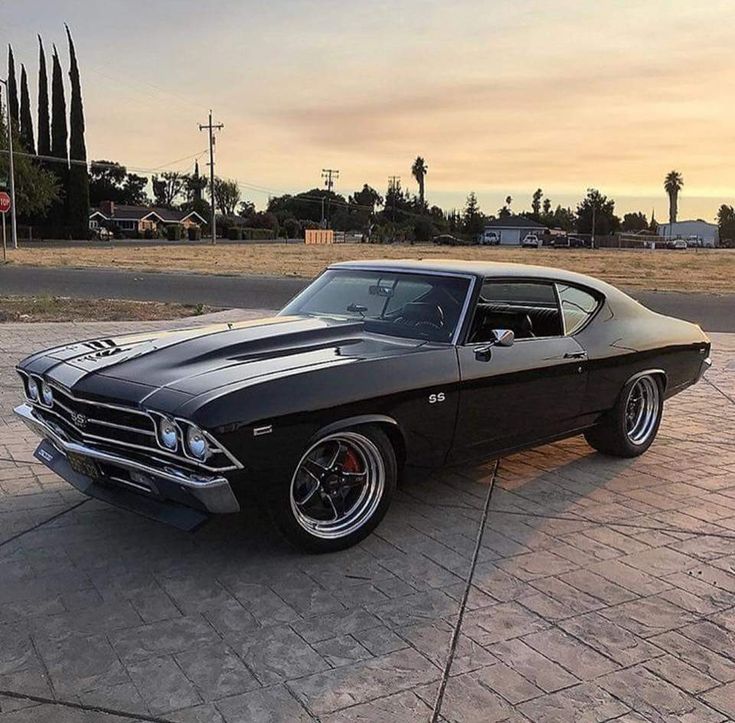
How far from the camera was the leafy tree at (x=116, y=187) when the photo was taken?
4385 inches

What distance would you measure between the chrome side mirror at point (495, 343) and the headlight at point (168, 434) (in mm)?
1759

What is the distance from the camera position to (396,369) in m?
3.85

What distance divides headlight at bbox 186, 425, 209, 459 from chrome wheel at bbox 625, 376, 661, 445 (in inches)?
138

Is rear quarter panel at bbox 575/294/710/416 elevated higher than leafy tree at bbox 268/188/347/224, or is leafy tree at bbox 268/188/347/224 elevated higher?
leafy tree at bbox 268/188/347/224

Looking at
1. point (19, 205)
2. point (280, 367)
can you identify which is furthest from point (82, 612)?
point (19, 205)

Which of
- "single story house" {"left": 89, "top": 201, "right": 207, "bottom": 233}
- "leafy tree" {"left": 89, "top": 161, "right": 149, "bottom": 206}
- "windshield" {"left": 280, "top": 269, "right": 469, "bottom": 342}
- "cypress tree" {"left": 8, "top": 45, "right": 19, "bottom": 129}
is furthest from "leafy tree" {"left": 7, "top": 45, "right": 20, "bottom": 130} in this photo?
"windshield" {"left": 280, "top": 269, "right": 469, "bottom": 342}

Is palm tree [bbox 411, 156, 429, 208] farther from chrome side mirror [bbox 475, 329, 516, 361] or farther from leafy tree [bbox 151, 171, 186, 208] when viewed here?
chrome side mirror [bbox 475, 329, 516, 361]

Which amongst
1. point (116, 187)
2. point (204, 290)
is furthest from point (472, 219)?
point (204, 290)

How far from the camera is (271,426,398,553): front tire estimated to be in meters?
3.68

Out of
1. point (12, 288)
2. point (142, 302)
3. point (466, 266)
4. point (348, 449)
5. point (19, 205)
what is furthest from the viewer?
point (19, 205)

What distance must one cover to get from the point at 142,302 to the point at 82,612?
13.4 meters

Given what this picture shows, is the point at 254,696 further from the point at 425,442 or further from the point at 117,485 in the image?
the point at 425,442

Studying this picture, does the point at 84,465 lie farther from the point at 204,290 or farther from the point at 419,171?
the point at 419,171

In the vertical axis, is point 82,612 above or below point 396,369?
below
